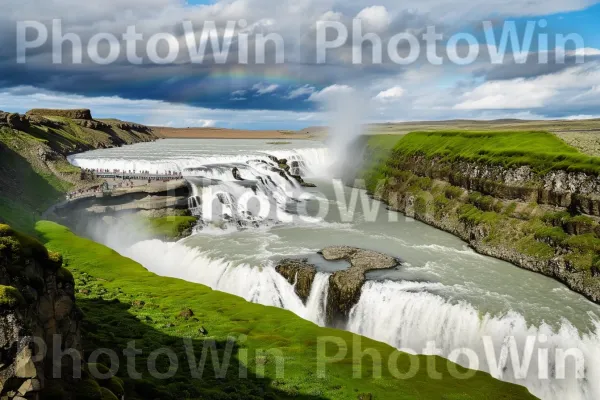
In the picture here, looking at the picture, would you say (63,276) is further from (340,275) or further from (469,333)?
(469,333)

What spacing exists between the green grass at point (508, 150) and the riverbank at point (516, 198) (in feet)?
0.33

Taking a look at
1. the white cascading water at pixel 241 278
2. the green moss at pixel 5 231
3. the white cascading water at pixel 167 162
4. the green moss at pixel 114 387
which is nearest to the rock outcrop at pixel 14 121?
the white cascading water at pixel 167 162

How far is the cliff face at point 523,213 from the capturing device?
39094 mm

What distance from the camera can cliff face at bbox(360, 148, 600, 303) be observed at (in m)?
39.1

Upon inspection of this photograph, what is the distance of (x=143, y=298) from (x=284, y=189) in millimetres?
51006

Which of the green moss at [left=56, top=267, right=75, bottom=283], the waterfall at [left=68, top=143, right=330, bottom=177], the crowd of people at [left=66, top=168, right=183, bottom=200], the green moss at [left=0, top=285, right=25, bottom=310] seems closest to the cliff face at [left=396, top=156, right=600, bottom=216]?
the green moss at [left=56, top=267, right=75, bottom=283]

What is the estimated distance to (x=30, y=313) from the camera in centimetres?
1233

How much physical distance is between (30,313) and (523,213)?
4944 cm

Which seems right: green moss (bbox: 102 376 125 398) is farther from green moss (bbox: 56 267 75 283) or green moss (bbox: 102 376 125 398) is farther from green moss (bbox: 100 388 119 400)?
green moss (bbox: 56 267 75 283)

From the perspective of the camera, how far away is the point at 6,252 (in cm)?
1352

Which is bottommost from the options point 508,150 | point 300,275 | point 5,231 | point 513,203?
→ point 300,275

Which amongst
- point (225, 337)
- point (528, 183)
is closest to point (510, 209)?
point (528, 183)

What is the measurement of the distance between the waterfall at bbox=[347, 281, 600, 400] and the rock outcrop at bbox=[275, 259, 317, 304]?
17.1ft

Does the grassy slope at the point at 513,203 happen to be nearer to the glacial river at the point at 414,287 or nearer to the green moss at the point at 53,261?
the glacial river at the point at 414,287
